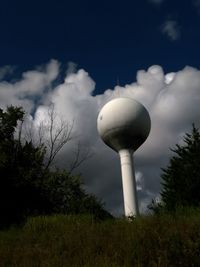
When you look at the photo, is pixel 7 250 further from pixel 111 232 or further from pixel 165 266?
pixel 165 266

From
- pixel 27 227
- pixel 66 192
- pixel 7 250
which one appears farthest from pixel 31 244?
pixel 66 192

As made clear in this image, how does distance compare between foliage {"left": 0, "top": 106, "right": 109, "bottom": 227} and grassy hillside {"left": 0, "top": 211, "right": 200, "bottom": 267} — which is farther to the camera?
foliage {"left": 0, "top": 106, "right": 109, "bottom": 227}

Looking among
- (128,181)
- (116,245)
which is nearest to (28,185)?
(128,181)

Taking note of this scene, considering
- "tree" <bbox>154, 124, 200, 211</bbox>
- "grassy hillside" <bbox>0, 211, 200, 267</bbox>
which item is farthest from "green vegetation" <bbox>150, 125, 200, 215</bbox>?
"grassy hillside" <bbox>0, 211, 200, 267</bbox>

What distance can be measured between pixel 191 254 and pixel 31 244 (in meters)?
6.25

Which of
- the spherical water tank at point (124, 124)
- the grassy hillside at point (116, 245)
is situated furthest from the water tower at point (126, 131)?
the grassy hillside at point (116, 245)

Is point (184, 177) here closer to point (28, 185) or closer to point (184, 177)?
point (184, 177)

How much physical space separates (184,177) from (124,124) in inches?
209

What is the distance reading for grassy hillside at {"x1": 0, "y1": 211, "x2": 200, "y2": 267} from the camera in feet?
31.5

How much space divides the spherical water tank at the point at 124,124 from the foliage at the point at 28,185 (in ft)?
14.8

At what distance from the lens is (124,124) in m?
30.4

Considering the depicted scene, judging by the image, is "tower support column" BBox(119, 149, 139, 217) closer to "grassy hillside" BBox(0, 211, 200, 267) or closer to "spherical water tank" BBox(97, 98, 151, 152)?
"spherical water tank" BBox(97, 98, 151, 152)

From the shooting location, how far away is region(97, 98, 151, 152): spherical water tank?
30.5 metres

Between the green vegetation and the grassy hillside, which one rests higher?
the green vegetation
